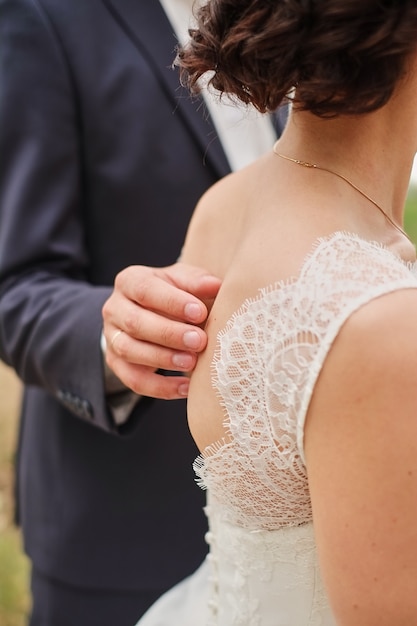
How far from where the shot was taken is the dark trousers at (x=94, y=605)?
1.78 metres

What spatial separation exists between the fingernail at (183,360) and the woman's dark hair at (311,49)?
35 cm

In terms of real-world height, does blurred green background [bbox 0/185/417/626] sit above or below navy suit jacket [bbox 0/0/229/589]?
below

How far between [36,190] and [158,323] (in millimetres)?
664

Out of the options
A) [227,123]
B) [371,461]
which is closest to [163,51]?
[227,123]

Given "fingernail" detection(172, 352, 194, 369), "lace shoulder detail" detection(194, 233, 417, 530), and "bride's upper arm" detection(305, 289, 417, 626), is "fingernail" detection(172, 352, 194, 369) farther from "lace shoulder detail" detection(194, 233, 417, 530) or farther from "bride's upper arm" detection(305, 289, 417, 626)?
"bride's upper arm" detection(305, 289, 417, 626)

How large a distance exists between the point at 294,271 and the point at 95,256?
908mm

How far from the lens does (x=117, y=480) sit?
179 centimetres

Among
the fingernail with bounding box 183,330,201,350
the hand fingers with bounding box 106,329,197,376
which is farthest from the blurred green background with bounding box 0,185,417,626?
the fingernail with bounding box 183,330,201,350

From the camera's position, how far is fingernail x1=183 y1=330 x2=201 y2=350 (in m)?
1.10

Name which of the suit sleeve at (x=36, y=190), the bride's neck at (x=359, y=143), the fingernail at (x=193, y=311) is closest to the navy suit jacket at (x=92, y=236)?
the suit sleeve at (x=36, y=190)

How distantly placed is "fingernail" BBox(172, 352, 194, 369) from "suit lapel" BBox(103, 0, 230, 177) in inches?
27.2

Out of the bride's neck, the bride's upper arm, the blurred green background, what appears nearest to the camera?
the bride's upper arm

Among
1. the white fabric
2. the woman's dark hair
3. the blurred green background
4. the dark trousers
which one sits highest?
the woman's dark hair

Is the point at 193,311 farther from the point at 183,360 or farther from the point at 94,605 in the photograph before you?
the point at 94,605
